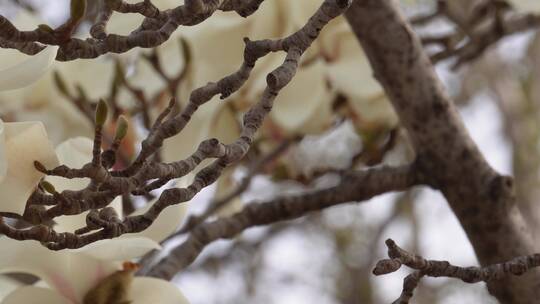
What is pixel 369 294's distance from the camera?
2.85 meters

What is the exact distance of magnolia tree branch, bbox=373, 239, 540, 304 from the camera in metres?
0.47

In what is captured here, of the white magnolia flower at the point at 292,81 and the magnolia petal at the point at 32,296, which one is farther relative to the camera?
the white magnolia flower at the point at 292,81

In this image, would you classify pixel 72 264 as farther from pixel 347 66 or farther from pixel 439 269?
pixel 347 66

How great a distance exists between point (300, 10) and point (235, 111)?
0.38ft

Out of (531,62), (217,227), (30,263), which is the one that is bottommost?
(531,62)

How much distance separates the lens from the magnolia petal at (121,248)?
0.50 meters

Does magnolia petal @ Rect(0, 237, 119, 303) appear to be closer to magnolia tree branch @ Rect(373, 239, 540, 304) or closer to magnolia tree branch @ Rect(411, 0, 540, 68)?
magnolia tree branch @ Rect(373, 239, 540, 304)

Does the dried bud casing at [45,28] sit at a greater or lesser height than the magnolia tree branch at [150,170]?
greater

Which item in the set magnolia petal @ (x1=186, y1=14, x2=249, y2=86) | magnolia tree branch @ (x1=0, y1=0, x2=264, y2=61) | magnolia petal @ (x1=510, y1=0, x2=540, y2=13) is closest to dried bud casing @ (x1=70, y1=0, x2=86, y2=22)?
magnolia tree branch @ (x1=0, y1=0, x2=264, y2=61)

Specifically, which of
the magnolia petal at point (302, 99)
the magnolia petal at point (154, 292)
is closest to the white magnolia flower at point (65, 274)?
the magnolia petal at point (154, 292)

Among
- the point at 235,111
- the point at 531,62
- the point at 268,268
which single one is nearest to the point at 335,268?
the point at 268,268

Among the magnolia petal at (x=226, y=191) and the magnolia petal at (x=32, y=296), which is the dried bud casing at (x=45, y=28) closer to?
the magnolia petal at (x=32, y=296)

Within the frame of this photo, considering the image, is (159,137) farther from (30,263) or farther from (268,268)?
(268,268)

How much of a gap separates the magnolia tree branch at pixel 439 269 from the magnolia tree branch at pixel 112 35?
0.45 ft
